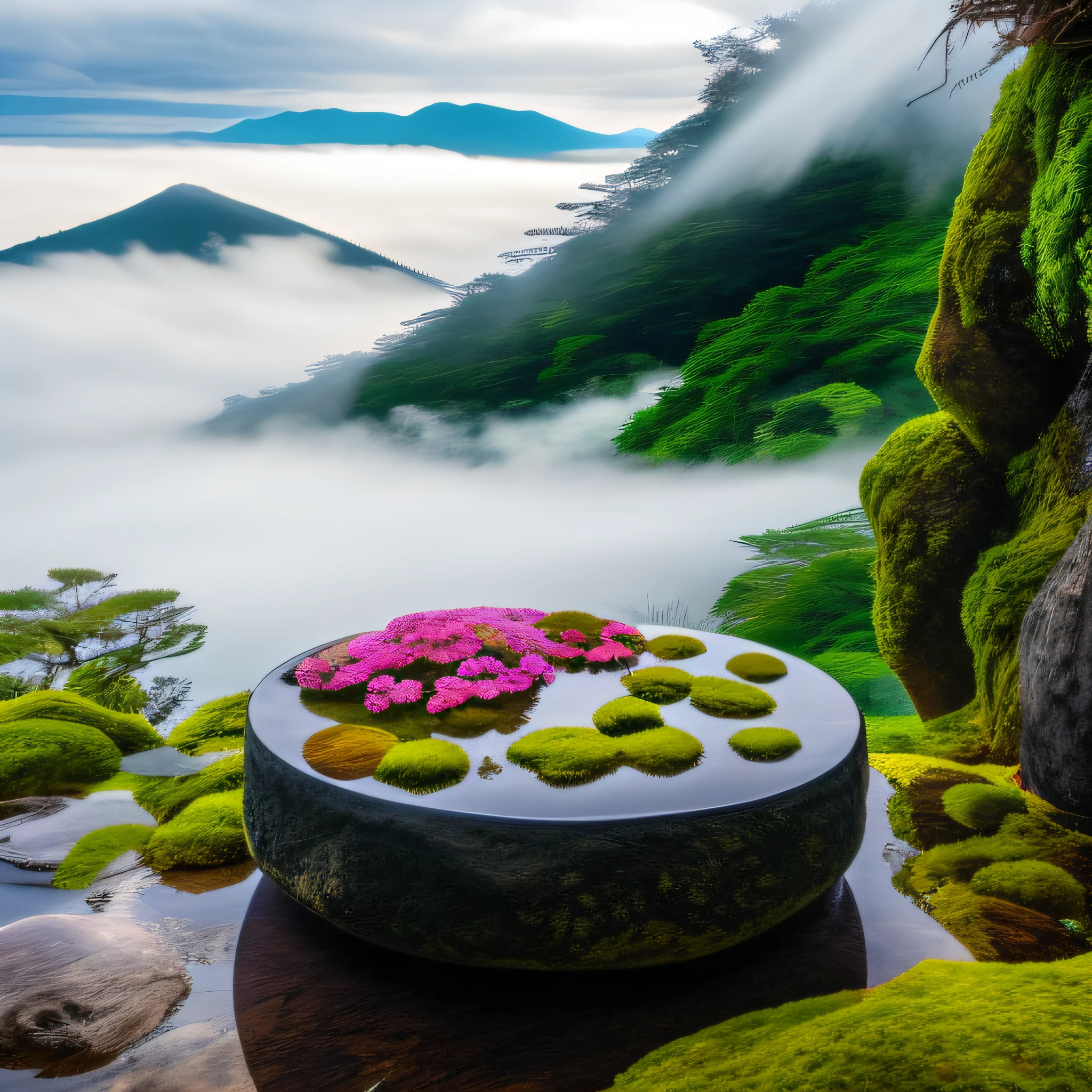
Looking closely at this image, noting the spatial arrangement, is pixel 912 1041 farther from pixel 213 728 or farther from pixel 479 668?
pixel 213 728

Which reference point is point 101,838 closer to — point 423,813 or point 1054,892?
point 423,813

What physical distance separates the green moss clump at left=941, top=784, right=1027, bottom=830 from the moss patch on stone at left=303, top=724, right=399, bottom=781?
1695 millimetres

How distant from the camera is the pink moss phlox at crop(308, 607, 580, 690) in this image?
90.9 inches

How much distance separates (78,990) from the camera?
1.83 m

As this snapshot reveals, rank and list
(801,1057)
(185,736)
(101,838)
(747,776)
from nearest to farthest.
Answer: (801,1057) < (747,776) < (101,838) < (185,736)

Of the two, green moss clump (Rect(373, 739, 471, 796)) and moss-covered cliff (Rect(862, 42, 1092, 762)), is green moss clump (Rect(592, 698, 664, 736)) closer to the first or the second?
green moss clump (Rect(373, 739, 471, 796))

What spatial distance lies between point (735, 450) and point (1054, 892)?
594 cm

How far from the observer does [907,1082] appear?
121 centimetres

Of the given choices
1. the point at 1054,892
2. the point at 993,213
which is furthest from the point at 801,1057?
the point at 993,213

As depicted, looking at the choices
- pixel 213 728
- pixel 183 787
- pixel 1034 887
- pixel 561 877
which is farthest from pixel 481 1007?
pixel 213 728

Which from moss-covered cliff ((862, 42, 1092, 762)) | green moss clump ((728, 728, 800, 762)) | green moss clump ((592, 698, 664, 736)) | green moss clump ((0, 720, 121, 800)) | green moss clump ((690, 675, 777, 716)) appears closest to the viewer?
green moss clump ((728, 728, 800, 762))

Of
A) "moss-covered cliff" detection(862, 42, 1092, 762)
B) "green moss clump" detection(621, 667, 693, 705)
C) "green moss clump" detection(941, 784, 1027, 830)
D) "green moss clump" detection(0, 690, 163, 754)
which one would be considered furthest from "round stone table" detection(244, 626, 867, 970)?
"green moss clump" detection(0, 690, 163, 754)

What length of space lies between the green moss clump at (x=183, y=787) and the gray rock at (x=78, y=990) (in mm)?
670

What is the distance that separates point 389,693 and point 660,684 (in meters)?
0.74
